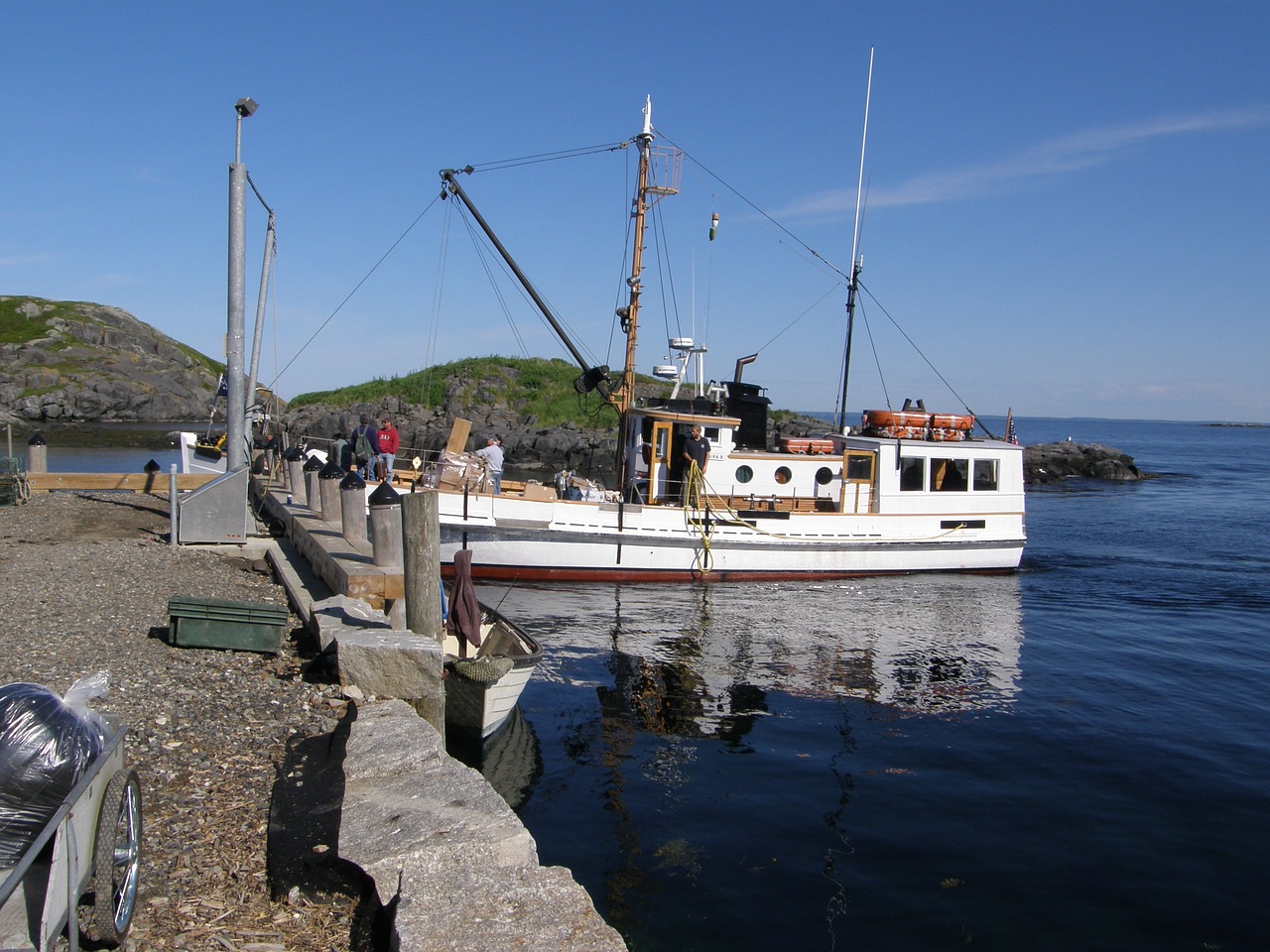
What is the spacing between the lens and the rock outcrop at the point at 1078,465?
2313 inches

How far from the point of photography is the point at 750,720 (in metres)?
11.7

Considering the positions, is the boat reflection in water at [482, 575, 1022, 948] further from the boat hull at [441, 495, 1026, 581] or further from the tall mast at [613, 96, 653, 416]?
the tall mast at [613, 96, 653, 416]

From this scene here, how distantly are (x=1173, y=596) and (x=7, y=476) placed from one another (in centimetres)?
2549

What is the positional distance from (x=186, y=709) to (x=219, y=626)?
5.27ft

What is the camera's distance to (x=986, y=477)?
24.0 meters

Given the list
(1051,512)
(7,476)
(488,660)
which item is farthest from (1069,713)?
(1051,512)

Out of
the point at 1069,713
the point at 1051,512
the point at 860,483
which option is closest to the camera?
the point at 1069,713

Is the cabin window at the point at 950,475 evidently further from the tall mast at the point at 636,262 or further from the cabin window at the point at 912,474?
the tall mast at the point at 636,262

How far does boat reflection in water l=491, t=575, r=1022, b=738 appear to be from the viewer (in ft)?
41.8

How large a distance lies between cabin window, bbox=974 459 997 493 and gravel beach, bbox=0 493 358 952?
18.1 m

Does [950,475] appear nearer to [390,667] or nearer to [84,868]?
[390,667]

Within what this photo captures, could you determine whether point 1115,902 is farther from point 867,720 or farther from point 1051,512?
point 1051,512

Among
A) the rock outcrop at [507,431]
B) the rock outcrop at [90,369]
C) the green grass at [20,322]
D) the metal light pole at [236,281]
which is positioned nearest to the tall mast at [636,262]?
the metal light pole at [236,281]

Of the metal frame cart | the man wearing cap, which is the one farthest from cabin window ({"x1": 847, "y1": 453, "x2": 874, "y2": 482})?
the metal frame cart
